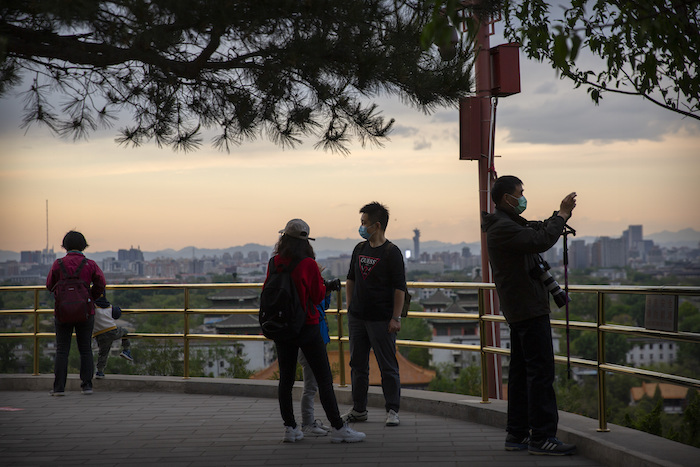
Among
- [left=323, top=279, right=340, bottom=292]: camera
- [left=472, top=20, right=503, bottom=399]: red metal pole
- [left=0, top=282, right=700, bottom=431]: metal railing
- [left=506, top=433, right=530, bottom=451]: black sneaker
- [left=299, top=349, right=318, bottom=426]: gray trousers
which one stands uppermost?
[left=472, top=20, right=503, bottom=399]: red metal pole

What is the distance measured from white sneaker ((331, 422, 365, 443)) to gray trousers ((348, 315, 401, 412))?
0.71 metres

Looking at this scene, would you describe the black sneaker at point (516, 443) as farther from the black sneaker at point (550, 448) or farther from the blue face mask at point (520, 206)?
the blue face mask at point (520, 206)

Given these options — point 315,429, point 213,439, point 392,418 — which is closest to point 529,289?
point 392,418

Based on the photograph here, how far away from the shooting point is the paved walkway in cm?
595

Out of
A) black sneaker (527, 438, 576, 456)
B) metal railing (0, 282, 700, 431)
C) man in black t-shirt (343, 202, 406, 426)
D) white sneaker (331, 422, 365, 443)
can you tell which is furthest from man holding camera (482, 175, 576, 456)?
white sneaker (331, 422, 365, 443)

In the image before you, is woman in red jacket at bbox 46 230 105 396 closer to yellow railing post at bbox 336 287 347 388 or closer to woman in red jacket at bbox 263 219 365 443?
yellow railing post at bbox 336 287 347 388

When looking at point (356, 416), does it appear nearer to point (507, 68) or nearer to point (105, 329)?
point (105, 329)

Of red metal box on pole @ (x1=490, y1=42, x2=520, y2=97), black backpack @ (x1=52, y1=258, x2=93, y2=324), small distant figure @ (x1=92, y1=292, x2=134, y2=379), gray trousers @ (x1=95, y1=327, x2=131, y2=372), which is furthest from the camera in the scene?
gray trousers @ (x1=95, y1=327, x2=131, y2=372)

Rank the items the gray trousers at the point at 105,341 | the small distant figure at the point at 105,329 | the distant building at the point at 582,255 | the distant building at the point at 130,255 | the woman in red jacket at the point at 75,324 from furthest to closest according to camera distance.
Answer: the distant building at the point at 582,255
the distant building at the point at 130,255
the gray trousers at the point at 105,341
the small distant figure at the point at 105,329
the woman in red jacket at the point at 75,324

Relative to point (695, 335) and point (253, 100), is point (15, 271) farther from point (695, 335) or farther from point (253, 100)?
point (695, 335)

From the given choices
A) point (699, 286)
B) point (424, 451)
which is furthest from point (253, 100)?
point (699, 286)

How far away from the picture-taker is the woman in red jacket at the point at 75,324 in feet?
29.9

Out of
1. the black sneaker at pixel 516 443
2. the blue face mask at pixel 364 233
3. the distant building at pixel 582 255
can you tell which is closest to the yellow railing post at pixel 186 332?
the blue face mask at pixel 364 233

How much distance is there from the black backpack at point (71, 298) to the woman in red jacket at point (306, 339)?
3.53 meters
